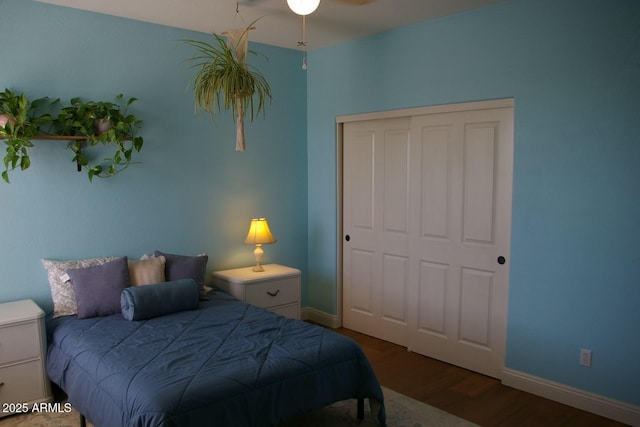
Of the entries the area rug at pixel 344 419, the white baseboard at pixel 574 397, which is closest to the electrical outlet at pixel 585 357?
the white baseboard at pixel 574 397

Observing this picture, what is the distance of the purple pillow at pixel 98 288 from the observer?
3205 millimetres

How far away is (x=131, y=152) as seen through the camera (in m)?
3.73

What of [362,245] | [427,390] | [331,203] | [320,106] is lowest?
[427,390]

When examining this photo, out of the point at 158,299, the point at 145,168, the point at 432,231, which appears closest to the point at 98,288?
the point at 158,299

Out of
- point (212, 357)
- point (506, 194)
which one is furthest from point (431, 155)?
point (212, 357)

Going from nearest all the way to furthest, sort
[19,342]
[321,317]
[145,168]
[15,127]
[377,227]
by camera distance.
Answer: [19,342], [15,127], [145,168], [377,227], [321,317]

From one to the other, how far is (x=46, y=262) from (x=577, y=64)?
12.3 feet

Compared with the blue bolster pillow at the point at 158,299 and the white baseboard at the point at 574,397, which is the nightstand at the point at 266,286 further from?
the white baseboard at the point at 574,397

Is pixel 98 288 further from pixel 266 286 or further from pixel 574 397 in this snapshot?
pixel 574 397

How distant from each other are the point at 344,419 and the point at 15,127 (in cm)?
276

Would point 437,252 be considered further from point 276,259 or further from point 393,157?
point 276,259

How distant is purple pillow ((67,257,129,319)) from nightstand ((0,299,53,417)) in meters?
0.27

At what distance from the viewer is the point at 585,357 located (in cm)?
310

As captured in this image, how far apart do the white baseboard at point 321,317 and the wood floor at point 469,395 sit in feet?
2.33
